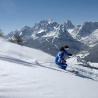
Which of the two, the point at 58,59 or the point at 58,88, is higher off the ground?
the point at 58,59

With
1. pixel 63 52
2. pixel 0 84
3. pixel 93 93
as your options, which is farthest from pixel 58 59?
pixel 0 84

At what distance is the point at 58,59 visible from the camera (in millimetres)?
15797

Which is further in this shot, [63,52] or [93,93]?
[63,52]

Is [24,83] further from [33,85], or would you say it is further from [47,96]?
[47,96]

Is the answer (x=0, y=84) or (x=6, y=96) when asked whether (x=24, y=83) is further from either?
(x=6, y=96)

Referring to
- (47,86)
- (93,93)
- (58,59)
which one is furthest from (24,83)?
(58,59)

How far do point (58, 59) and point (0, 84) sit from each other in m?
11.6

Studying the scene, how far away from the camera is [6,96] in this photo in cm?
362

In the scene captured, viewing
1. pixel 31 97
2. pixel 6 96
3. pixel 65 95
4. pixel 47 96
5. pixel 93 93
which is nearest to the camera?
pixel 6 96

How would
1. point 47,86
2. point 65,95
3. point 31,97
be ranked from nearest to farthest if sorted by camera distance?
point 31,97
point 65,95
point 47,86

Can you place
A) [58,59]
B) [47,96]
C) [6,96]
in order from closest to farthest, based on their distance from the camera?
[6,96]
[47,96]
[58,59]

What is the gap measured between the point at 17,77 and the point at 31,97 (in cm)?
132

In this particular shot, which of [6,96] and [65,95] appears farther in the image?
[65,95]

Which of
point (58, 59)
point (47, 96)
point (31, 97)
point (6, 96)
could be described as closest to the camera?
point (6, 96)
